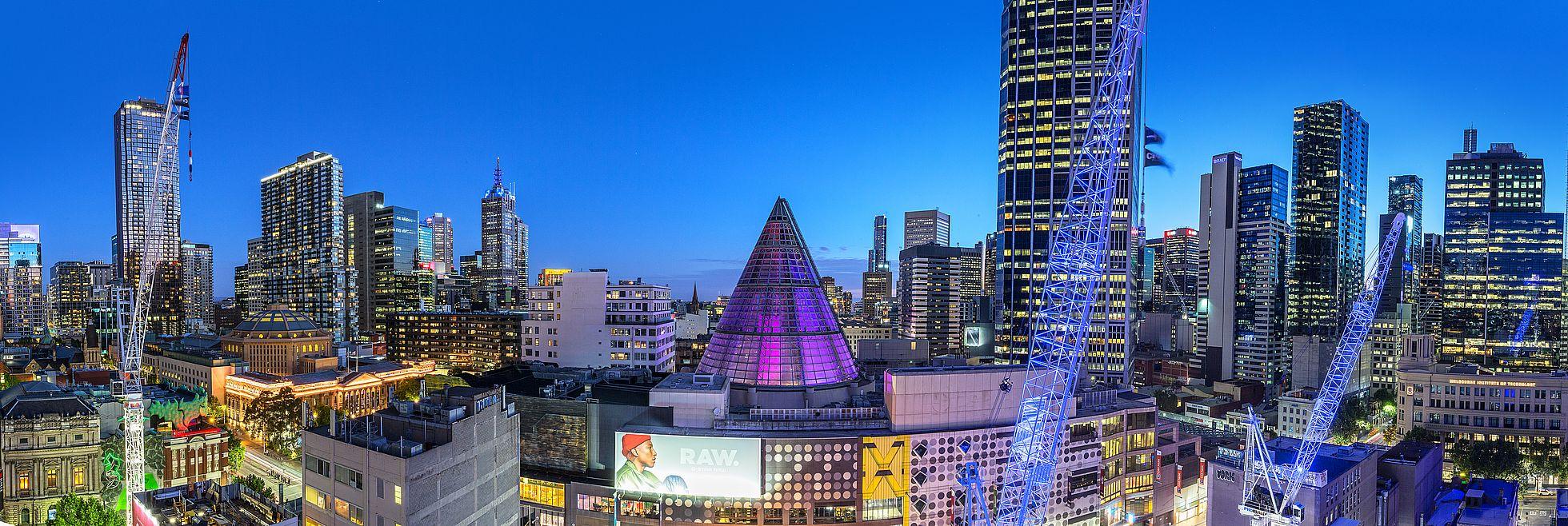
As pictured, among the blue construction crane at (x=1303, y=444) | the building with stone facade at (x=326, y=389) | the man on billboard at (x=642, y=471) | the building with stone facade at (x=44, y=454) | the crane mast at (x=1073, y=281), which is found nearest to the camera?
the crane mast at (x=1073, y=281)

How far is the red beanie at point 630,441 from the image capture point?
6262 centimetres

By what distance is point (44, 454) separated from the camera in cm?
7556

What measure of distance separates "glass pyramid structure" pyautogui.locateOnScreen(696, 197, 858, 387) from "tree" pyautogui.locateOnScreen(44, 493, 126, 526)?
54.4 meters

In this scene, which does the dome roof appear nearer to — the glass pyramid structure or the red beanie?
the glass pyramid structure

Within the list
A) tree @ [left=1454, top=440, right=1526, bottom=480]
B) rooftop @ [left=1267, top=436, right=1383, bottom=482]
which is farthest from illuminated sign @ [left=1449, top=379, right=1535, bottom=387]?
rooftop @ [left=1267, top=436, right=1383, bottom=482]

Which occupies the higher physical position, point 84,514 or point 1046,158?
point 1046,158

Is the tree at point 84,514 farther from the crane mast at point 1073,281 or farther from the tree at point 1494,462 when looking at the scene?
the tree at point 1494,462

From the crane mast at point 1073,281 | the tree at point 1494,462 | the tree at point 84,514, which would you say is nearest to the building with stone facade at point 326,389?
the tree at point 84,514

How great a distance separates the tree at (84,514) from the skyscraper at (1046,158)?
419 ft

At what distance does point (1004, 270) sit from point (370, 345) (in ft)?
457

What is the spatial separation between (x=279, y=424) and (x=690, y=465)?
245ft

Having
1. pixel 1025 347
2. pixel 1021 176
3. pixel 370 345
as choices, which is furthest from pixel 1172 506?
pixel 370 345

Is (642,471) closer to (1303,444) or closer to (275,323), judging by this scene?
(1303,444)

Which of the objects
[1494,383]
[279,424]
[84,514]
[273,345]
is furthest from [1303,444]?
[273,345]
